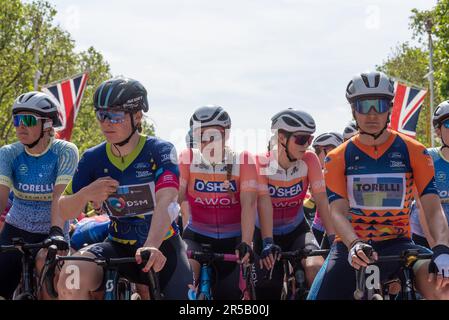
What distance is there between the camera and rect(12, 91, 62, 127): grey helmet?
7.72 meters

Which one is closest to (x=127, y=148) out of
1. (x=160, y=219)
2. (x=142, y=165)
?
(x=142, y=165)

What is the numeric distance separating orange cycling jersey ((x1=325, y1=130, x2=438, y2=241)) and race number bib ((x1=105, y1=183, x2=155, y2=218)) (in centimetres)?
167

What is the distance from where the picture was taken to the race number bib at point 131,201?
6273 mm

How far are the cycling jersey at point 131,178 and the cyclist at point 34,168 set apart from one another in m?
1.50

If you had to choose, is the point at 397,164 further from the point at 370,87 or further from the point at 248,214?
the point at 248,214

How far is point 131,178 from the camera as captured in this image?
247 inches

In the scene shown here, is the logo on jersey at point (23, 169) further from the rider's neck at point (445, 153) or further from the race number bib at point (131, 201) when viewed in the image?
the rider's neck at point (445, 153)

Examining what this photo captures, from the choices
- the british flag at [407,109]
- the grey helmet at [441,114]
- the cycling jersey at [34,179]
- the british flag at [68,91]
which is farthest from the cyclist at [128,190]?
the british flag at [68,91]

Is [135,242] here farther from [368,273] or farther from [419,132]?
[419,132]

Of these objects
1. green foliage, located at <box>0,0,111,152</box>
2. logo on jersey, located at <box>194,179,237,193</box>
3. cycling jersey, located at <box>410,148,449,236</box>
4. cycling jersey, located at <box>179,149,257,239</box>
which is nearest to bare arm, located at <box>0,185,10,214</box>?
cycling jersey, located at <box>179,149,257,239</box>

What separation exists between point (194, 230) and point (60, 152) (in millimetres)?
1908

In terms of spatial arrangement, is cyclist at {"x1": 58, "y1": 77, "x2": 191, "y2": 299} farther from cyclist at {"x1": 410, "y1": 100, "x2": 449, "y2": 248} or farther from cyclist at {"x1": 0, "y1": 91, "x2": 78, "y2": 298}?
cyclist at {"x1": 410, "y1": 100, "x2": 449, "y2": 248}
